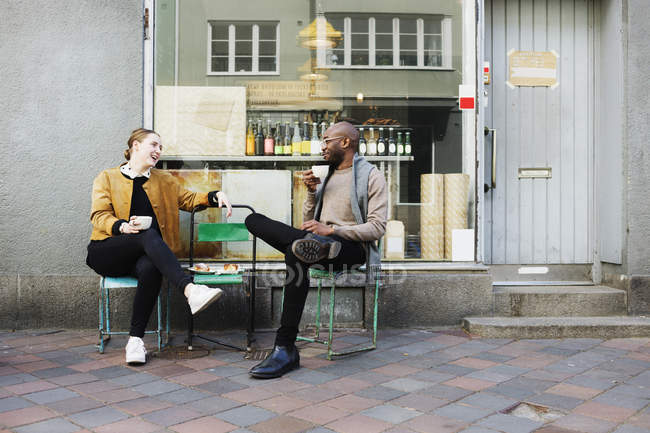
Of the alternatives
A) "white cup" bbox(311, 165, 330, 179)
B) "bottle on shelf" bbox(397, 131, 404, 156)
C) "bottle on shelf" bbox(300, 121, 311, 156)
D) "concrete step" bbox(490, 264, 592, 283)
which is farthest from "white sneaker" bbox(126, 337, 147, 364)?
"concrete step" bbox(490, 264, 592, 283)

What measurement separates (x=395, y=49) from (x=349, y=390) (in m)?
3.40

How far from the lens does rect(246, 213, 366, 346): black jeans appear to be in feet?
13.0

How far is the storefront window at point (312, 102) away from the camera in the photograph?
561 cm

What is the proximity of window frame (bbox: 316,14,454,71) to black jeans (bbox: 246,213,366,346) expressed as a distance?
7.47 ft

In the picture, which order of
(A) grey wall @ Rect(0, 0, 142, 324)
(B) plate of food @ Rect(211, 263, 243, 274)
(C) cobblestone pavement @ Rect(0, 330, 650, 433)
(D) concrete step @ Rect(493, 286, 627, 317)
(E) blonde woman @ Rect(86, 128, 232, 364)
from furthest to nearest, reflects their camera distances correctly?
(D) concrete step @ Rect(493, 286, 627, 317) → (A) grey wall @ Rect(0, 0, 142, 324) → (B) plate of food @ Rect(211, 263, 243, 274) → (E) blonde woman @ Rect(86, 128, 232, 364) → (C) cobblestone pavement @ Rect(0, 330, 650, 433)

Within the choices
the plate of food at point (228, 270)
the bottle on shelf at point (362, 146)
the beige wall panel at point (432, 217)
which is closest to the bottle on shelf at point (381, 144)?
the bottle on shelf at point (362, 146)

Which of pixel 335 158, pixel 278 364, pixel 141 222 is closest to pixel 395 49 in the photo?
pixel 335 158

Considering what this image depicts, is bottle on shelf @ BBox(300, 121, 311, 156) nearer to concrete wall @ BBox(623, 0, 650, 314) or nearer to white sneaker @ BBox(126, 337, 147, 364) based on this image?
white sneaker @ BBox(126, 337, 147, 364)

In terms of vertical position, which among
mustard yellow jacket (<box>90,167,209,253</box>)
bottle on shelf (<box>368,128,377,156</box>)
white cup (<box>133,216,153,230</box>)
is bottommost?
white cup (<box>133,216,153,230</box>)

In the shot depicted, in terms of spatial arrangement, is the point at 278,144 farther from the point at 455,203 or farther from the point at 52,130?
the point at 52,130

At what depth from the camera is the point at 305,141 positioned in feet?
19.0

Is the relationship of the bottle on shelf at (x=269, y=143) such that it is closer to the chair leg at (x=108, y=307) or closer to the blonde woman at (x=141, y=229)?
the blonde woman at (x=141, y=229)

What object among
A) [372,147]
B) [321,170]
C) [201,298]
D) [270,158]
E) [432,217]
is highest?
[372,147]

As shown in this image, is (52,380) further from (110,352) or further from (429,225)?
(429,225)
